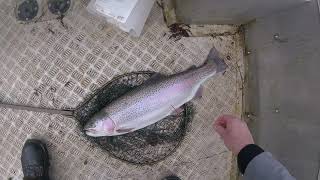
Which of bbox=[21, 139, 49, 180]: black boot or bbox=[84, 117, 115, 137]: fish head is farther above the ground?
bbox=[84, 117, 115, 137]: fish head

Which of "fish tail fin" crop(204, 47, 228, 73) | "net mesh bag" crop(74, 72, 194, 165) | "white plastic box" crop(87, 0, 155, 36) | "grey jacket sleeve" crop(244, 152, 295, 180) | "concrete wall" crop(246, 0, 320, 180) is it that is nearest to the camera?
"grey jacket sleeve" crop(244, 152, 295, 180)

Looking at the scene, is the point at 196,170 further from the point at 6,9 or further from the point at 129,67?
the point at 6,9

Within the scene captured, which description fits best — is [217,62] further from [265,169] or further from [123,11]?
[265,169]

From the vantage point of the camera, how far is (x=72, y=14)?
7.62 ft

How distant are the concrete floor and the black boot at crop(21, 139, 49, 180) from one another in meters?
0.05

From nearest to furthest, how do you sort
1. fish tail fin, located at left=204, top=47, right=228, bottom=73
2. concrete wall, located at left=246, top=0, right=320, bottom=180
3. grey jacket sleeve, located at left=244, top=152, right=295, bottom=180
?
grey jacket sleeve, located at left=244, top=152, right=295, bottom=180 → concrete wall, located at left=246, top=0, right=320, bottom=180 → fish tail fin, located at left=204, top=47, right=228, bottom=73

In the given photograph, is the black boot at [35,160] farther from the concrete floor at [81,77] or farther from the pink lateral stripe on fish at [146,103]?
the pink lateral stripe on fish at [146,103]

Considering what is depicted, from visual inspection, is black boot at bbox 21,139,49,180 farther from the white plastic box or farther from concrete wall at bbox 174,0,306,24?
concrete wall at bbox 174,0,306,24

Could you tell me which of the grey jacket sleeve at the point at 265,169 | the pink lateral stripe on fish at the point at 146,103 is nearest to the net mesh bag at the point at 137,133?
the pink lateral stripe on fish at the point at 146,103

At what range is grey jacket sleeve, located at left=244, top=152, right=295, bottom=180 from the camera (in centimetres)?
167

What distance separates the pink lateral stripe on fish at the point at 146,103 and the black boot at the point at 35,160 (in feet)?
0.95

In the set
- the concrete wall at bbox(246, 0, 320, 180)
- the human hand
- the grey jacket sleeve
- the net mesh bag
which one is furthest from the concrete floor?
the grey jacket sleeve

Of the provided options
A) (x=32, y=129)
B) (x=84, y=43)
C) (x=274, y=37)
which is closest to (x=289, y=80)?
(x=274, y=37)

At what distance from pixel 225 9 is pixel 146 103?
A: 21.8 inches
